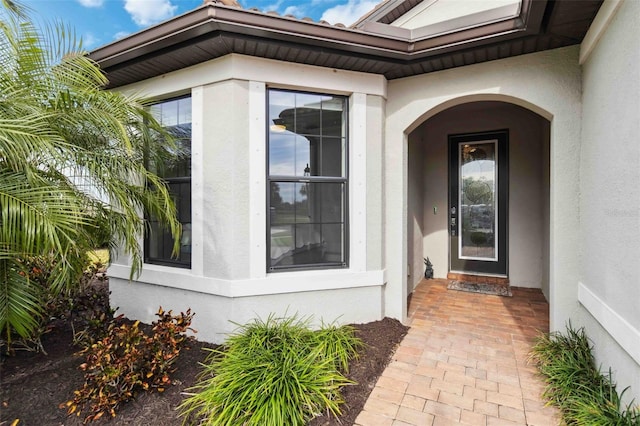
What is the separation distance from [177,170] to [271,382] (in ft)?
9.88

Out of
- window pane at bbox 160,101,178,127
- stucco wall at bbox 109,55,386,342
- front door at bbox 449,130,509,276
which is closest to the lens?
stucco wall at bbox 109,55,386,342

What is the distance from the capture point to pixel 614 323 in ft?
7.97

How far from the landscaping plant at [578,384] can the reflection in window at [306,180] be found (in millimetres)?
2375

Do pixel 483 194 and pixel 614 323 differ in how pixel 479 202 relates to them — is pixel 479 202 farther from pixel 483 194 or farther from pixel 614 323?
pixel 614 323

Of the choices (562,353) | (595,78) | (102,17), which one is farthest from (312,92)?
(102,17)

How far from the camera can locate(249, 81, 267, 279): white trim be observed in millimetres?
3744

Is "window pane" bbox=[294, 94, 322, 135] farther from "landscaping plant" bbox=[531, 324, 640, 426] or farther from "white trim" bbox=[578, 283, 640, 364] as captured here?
"landscaping plant" bbox=[531, 324, 640, 426]

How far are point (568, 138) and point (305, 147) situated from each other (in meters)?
2.97

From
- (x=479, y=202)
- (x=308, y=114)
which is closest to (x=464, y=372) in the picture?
(x=308, y=114)

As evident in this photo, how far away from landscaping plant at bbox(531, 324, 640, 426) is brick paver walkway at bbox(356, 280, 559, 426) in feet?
0.43

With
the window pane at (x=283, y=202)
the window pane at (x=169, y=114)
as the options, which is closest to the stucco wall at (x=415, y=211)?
the window pane at (x=283, y=202)

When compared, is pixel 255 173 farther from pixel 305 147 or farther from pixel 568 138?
pixel 568 138

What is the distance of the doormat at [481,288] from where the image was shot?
221 inches

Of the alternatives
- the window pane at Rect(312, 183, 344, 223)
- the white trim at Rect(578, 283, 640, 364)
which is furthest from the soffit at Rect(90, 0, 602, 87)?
the white trim at Rect(578, 283, 640, 364)
